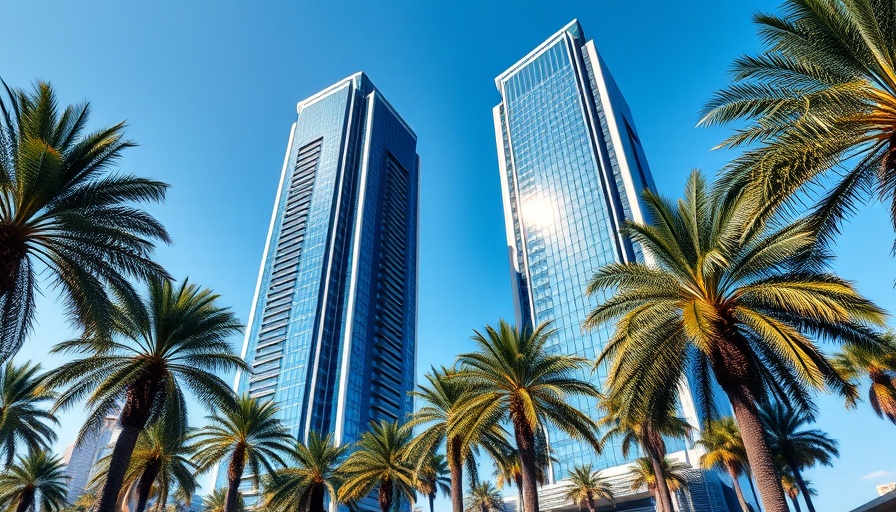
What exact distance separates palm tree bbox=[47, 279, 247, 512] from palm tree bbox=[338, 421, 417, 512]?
12389mm

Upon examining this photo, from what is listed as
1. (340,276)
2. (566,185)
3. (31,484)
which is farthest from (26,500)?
(566,185)

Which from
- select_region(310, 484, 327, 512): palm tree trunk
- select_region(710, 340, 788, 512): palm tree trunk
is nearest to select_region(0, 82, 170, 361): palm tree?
select_region(710, 340, 788, 512): palm tree trunk

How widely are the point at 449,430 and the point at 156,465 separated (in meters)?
16.3

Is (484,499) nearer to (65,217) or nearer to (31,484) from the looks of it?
(31,484)

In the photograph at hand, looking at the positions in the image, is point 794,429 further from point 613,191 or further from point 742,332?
point 613,191

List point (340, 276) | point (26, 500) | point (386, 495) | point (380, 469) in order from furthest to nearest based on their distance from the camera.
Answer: point (340, 276)
point (26, 500)
point (380, 469)
point (386, 495)

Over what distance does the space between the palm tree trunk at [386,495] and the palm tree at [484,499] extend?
2598 cm

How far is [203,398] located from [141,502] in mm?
8401

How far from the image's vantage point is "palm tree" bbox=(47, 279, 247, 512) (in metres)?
18.4

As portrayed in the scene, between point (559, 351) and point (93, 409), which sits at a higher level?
point (559, 351)

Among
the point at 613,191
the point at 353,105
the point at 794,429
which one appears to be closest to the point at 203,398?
the point at 794,429

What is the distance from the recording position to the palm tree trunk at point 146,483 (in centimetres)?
2442

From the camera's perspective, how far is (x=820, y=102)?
10336 mm

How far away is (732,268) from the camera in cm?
1455
